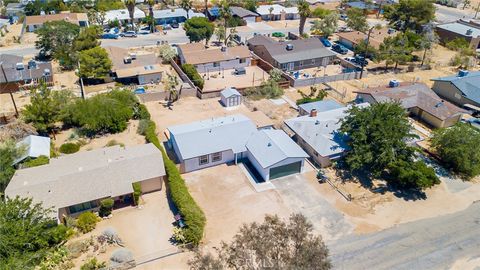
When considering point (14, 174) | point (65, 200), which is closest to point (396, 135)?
point (65, 200)

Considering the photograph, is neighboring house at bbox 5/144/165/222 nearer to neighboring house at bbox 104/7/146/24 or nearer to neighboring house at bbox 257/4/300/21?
neighboring house at bbox 104/7/146/24

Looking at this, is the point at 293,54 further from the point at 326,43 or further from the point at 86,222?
the point at 86,222

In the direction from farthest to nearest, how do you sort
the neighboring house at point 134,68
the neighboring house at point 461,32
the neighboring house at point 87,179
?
the neighboring house at point 461,32, the neighboring house at point 134,68, the neighboring house at point 87,179

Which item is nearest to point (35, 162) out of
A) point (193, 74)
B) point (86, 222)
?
point (86, 222)

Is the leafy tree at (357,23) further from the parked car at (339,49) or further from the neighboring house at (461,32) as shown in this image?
the neighboring house at (461,32)

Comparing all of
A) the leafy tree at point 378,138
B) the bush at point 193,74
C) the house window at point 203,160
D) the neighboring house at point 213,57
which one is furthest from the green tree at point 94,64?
the leafy tree at point 378,138

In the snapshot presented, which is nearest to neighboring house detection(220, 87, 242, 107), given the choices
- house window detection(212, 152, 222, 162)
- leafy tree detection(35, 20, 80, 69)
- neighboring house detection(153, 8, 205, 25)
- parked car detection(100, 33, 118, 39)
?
house window detection(212, 152, 222, 162)

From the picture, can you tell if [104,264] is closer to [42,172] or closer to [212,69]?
[42,172]
